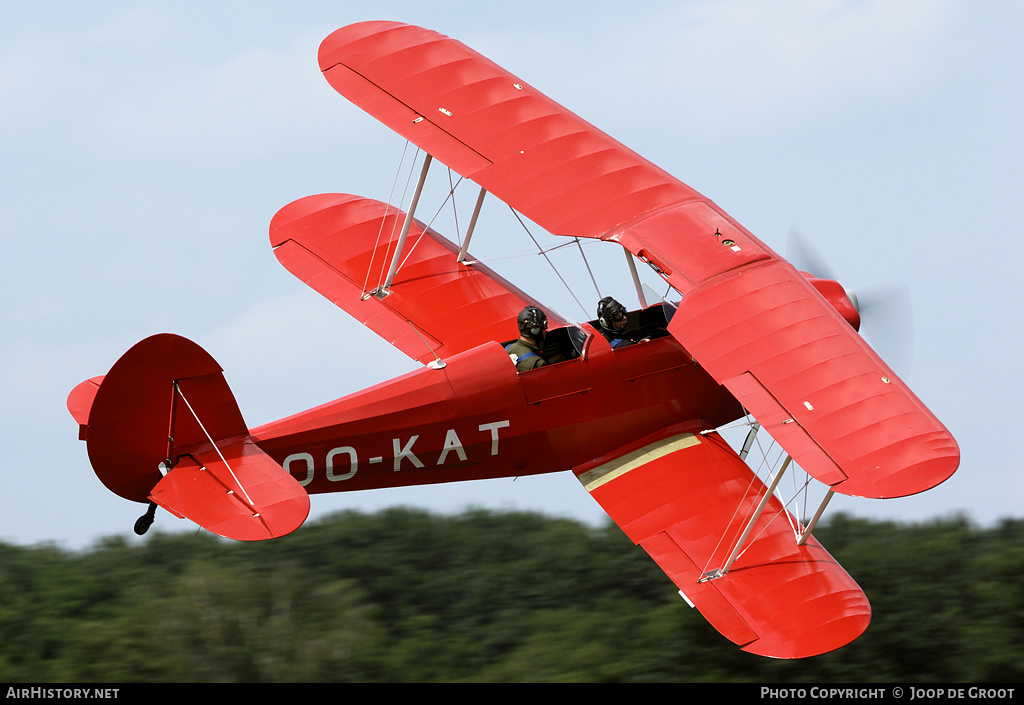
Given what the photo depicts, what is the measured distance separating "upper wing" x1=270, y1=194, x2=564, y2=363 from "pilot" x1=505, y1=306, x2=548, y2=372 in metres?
1.02

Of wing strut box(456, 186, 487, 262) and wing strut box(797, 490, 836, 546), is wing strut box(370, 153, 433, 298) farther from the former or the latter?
wing strut box(797, 490, 836, 546)

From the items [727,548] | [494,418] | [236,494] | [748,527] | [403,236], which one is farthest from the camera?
[403,236]

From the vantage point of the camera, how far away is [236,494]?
9.03m

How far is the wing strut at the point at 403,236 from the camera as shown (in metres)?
12.6

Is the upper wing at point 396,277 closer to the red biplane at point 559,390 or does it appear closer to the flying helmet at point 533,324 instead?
the red biplane at point 559,390

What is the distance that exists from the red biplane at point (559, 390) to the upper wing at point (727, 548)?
→ 0.02 metres

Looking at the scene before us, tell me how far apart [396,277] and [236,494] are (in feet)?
14.5

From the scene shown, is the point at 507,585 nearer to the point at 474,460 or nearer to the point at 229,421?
the point at 474,460

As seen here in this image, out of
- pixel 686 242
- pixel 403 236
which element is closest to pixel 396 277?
pixel 403 236

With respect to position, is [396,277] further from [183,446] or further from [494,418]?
[183,446]

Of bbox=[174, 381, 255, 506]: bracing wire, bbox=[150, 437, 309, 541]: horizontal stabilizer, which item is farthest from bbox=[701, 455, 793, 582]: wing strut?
bbox=[174, 381, 255, 506]: bracing wire

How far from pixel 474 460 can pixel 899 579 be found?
3985mm

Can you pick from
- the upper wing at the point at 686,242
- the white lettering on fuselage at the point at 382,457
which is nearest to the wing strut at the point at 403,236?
the upper wing at the point at 686,242

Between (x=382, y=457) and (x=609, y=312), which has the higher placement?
(x=609, y=312)
